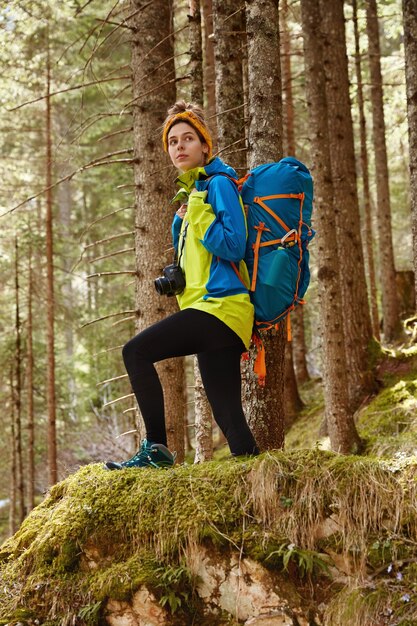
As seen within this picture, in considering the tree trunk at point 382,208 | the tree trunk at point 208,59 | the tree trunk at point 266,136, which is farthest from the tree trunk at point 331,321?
the tree trunk at point 382,208

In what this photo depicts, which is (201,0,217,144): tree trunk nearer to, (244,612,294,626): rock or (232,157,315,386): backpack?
(232,157,315,386): backpack

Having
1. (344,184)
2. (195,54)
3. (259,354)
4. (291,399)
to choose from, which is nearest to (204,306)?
(259,354)

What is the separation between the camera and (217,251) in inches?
155

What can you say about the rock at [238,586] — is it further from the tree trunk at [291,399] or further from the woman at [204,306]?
the tree trunk at [291,399]

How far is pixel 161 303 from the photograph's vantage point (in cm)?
746

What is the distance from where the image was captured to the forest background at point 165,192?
22.2 ft

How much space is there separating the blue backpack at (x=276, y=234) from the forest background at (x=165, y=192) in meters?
1.04

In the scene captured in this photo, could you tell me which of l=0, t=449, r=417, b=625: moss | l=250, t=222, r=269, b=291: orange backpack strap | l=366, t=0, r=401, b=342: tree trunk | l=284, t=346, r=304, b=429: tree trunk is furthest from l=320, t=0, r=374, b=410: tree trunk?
l=0, t=449, r=417, b=625: moss

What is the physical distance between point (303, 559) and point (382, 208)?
11602 millimetres

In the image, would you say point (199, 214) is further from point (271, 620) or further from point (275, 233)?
point (271, 620)

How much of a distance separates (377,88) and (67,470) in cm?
1186

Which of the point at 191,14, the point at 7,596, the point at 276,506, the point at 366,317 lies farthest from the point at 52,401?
the point at 276,506

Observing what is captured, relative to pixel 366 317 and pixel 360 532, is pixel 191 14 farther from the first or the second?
pixel 360 532

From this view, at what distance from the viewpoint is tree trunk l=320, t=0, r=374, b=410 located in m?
10.6
